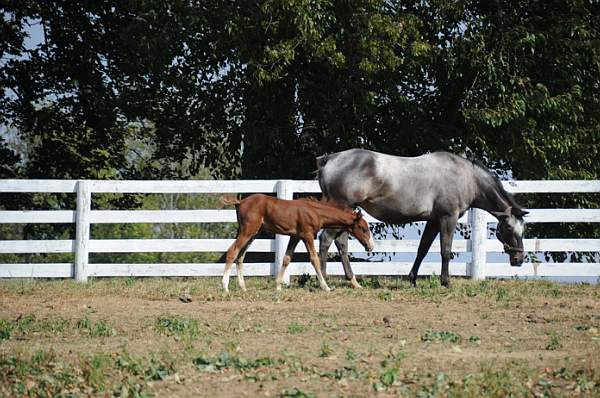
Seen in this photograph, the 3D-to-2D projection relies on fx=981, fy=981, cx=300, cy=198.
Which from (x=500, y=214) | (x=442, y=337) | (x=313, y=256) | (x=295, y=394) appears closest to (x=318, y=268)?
(x=313, y=256)

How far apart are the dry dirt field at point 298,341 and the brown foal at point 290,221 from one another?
22.3 inches

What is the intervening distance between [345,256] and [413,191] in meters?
1.35

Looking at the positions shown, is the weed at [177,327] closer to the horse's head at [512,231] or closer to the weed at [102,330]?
the weed at [102,330]

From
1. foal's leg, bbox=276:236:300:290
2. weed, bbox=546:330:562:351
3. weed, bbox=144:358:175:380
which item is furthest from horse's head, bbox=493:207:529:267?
weed, bbox=144:358:175:380

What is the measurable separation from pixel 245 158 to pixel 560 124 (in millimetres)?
6194

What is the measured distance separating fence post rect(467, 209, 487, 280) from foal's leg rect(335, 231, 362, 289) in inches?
103

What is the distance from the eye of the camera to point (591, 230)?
2020cm

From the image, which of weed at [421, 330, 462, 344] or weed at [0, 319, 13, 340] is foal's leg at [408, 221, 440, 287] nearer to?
weed at [421, 330, 462, 344]

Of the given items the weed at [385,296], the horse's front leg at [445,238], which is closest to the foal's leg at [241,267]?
the weed at [385,296]

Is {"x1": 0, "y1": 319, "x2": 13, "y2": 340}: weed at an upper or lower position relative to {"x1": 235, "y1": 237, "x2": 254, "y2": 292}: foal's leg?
lower

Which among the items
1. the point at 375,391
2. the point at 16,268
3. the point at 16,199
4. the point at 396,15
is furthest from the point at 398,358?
the point at 16,199

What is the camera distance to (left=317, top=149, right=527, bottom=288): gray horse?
13.9m

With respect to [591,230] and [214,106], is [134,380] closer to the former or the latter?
[214,106]

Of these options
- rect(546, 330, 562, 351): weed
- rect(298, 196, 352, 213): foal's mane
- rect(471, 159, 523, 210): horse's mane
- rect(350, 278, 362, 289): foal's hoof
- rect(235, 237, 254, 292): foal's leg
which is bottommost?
rect(546, 330, 562, 351): weed
